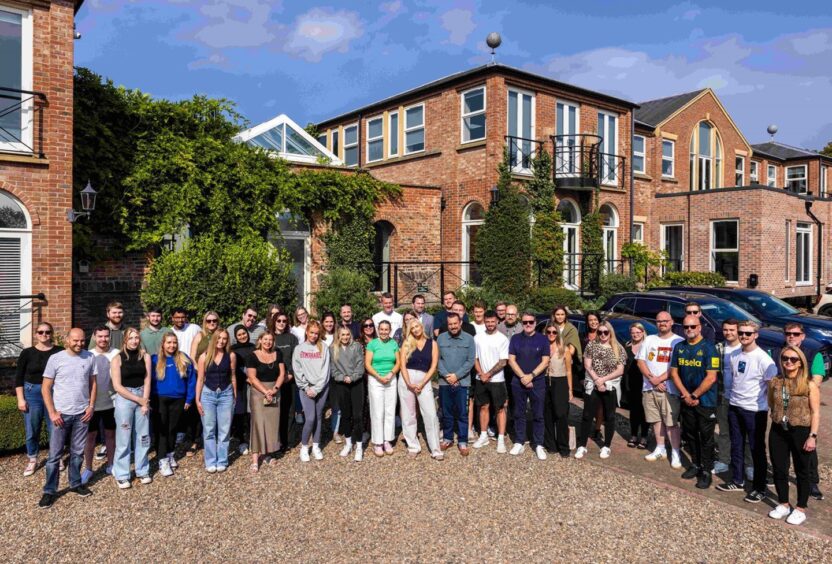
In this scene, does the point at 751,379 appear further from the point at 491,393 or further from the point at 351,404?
the point at 351,404

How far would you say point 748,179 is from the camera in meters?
27.0

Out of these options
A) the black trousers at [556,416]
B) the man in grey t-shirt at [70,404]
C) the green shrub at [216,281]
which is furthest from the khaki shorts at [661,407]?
the green shrub at [216,281]

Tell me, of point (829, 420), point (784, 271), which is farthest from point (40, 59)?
point (784, 271)

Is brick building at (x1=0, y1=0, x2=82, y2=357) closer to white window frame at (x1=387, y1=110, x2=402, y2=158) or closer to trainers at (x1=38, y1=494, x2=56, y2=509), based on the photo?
trainers at (x1=38, y1=494, x2=56, y2=509)

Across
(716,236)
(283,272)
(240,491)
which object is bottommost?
(240,491)

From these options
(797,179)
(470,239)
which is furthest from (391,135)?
(797,179)

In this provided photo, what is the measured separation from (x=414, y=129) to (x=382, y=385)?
13460 mm

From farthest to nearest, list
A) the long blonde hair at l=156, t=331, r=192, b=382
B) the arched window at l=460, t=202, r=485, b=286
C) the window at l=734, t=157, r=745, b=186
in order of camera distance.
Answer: the window at l=734, t=157, r=745, b=186, the arched window at l=460, t=202, r=485, b=286, the long blonde hair at l=156, t=331, r=192, b=382

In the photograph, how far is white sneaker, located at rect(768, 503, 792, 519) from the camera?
5.30 metres

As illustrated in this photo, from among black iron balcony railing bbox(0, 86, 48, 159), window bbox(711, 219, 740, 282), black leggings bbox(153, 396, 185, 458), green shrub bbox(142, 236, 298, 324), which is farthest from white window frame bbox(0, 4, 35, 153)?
window bbox(711, 219, 740, 282)

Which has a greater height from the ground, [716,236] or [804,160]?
[804,160]

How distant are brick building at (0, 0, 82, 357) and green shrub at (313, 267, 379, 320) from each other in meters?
5.17

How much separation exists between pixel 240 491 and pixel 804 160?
34931 mm

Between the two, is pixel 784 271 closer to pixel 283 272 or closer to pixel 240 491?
pixel 283 272
